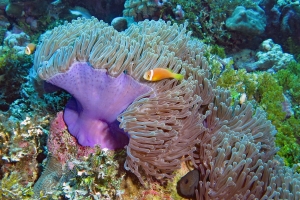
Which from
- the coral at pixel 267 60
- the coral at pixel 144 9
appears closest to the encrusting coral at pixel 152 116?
the coral at pixel 144 9

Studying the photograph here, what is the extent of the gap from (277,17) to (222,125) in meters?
7.69

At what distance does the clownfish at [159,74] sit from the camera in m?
2.49

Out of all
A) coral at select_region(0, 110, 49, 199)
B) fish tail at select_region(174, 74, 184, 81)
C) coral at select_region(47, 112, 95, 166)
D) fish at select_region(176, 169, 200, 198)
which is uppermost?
fish tail at select_region(174, 74, 184, 81)

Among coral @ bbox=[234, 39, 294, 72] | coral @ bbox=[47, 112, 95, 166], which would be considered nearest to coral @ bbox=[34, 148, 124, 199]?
coral @ bbox=[47, 112, 95, 166]

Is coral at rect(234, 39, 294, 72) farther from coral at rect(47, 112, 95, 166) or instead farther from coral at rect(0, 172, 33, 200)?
coral at rect(0, 172, 33, 200)

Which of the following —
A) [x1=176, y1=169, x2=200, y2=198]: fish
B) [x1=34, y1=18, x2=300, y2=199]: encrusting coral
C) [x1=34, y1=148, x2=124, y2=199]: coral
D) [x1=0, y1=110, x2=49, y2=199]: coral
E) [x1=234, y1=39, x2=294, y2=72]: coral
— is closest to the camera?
[x1=34, y1=148, x2=124, y2=199]: coral

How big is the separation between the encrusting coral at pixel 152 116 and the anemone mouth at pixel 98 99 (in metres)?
0.01

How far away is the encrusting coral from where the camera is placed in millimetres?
2473

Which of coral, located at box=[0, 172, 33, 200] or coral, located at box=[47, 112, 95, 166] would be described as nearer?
coral, located at box=[0, 172, 33, 200]

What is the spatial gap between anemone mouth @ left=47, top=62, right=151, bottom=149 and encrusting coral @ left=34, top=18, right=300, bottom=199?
10mm

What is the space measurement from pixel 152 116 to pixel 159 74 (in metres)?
0.42

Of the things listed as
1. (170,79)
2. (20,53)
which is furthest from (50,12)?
(170,79)

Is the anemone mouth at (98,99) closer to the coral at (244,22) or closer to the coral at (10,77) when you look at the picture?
the coral at (10,77)

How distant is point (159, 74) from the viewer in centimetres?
253
